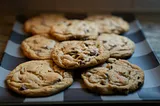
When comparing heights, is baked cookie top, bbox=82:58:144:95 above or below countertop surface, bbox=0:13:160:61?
below

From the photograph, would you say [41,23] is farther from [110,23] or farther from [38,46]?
[110,23]

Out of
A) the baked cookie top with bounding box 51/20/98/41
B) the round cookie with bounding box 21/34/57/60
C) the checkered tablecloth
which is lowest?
the checkered tablecloth

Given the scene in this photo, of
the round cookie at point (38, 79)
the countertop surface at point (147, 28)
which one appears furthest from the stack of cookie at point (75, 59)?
the countertop surface at point (147, 28)

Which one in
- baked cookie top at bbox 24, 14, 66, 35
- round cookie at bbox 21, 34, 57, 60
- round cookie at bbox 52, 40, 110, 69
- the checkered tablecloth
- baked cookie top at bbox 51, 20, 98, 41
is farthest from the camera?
baked cookie top at bbox 24, 14, 66, 35

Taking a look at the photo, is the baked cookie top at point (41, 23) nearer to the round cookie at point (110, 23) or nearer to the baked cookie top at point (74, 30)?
the baked cookie top at point (74, 30)

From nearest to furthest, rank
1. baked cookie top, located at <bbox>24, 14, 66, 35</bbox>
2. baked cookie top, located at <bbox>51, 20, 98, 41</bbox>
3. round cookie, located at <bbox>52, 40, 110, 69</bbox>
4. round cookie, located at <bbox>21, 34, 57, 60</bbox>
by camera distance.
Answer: round cookie, located at <bbox>52, 40, 110, 69</bbox> → round cookie, located at <bbox>21, 34, 57, 60</bbox> → baked cookie top, located at <bbox>51, 20, 98, 41</bbox> → baked cookie top, located at <bbox>24, 14, 66, 35</bbox>

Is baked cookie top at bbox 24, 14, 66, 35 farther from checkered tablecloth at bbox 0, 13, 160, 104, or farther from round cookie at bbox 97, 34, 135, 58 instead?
round cookie at bbox 97, 34, 135, 58

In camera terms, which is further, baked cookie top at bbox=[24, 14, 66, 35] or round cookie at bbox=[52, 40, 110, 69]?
baked cookie top at bbox=[24, 14, 66, 35]

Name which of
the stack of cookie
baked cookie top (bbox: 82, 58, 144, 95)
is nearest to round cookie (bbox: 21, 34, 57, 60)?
the stack of cookie
